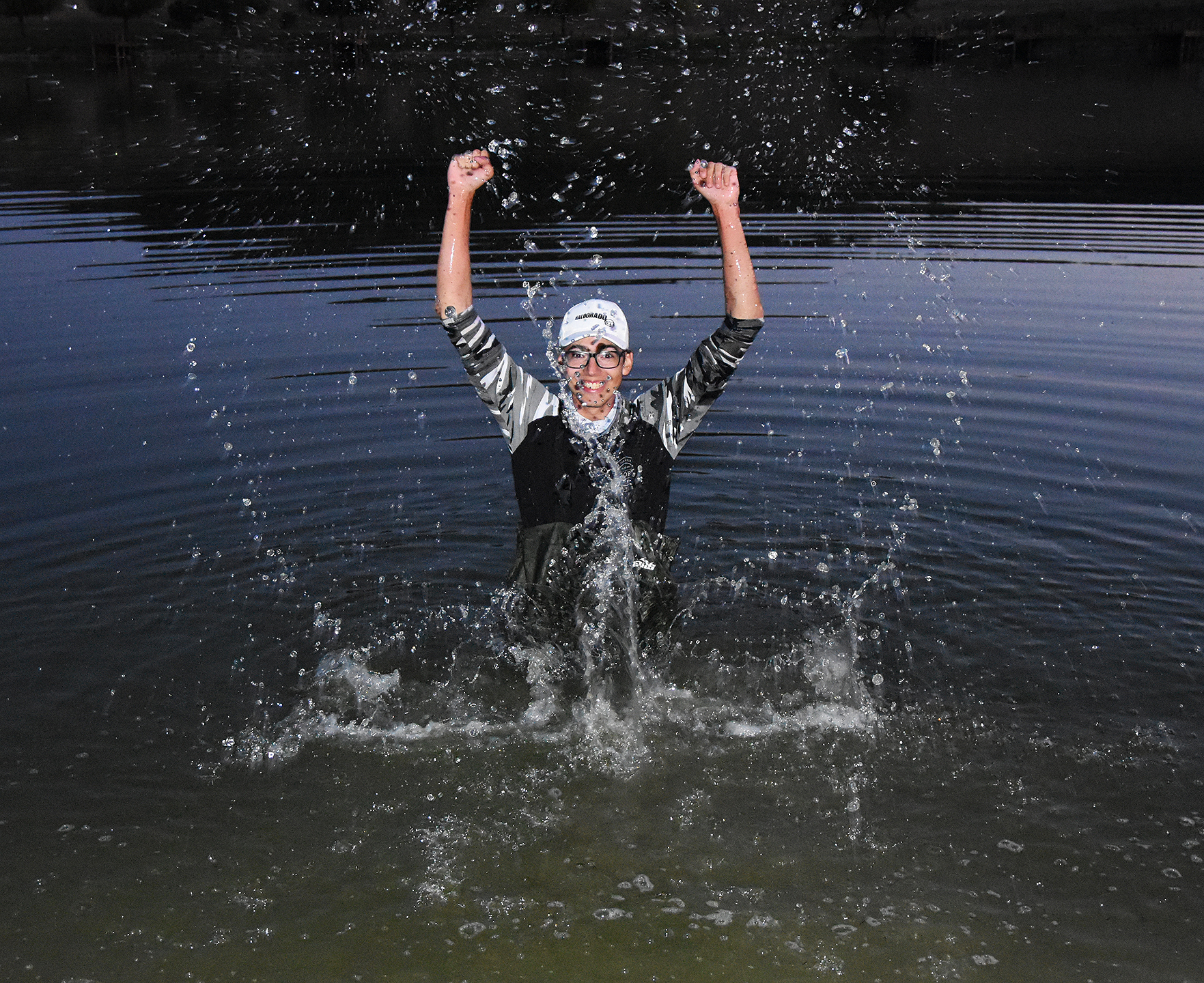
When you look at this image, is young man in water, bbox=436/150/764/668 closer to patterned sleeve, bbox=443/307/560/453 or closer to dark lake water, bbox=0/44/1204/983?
patterned sleeve, bbox=443/307/560/453

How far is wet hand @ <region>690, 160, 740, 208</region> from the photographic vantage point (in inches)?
251

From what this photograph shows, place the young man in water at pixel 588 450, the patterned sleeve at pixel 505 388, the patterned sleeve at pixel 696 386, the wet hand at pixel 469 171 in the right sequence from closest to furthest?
the wet hand at pixel 469 171
the patterned sleeve at pixel 696 386
the patterned sleeve at pixel 505 388
the young man in water at pixel 588 450

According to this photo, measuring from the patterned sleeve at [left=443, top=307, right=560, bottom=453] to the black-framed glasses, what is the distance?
0.79 feet

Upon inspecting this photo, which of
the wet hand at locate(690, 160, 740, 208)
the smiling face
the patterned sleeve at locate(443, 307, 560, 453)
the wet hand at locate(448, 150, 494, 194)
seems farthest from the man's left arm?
the wet hand at locate(448, 150, 494, 194)

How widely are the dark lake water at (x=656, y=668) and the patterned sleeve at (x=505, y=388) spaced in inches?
61.1

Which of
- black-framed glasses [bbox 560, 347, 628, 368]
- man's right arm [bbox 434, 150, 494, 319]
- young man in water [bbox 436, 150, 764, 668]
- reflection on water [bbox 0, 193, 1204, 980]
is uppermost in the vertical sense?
man's right arm [bbox 434, 150, 494, 319]

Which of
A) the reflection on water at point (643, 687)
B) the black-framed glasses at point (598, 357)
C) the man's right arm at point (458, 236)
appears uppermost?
the man's right arm at point (458, 236)

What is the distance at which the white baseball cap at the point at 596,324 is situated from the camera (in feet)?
21.9

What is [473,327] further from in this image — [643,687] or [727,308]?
[643,687]

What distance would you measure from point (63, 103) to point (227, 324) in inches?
1541

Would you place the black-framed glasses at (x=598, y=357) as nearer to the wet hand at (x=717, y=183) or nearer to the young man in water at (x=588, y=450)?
the young man in water at (x=588, y=450)

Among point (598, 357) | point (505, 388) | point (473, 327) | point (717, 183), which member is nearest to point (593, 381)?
point (598, 357)

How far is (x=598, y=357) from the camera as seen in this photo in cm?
677

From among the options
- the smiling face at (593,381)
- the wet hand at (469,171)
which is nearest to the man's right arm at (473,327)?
the wet hand at (469,171)
